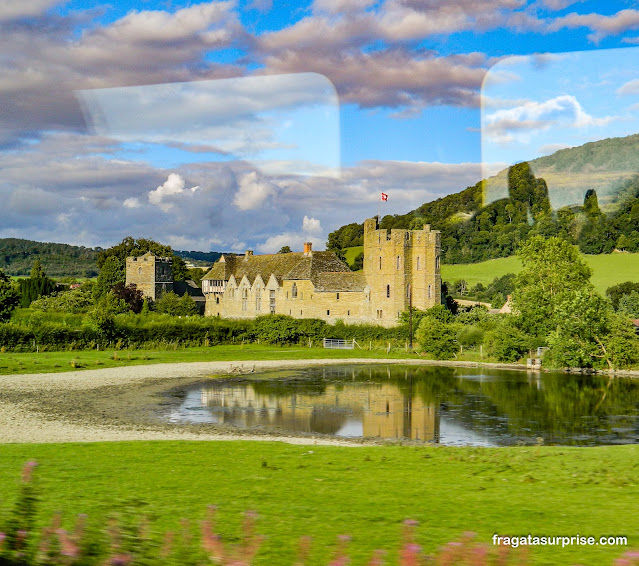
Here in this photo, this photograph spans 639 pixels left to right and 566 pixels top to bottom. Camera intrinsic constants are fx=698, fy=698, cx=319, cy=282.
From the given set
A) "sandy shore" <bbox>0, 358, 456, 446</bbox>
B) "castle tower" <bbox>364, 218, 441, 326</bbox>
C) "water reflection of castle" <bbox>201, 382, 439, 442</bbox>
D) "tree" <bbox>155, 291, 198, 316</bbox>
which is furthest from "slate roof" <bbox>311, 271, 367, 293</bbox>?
"water reflection of castle" <bbox>201, 382, 439, 442</bbox>

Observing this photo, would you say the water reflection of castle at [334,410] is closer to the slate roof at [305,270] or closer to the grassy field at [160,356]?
the grassy field at [160,356]

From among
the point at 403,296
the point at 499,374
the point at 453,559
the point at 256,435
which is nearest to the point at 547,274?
the point at 403,296

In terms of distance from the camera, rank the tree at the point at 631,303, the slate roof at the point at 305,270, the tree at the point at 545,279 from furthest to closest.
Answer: the tree at the point at 631,303 < the slate roof at the point at 305,270 < the tree at the point at 545,279

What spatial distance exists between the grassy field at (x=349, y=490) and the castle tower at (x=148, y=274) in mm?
70676

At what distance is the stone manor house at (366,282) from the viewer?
2510 inches

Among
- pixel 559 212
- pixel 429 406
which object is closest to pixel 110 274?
pixel 559 212

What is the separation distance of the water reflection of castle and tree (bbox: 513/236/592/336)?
62.4ft

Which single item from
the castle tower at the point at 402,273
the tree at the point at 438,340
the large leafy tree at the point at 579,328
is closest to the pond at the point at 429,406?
the large leafy tree at the point at 579,328

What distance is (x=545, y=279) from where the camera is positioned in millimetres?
55812

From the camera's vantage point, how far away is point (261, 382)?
115ft

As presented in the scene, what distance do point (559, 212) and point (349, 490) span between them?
102 meters

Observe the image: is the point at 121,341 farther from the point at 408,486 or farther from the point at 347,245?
the point at 347,245

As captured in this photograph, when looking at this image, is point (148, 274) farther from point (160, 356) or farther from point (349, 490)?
point (349, 490)

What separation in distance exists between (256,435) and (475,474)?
924cm
